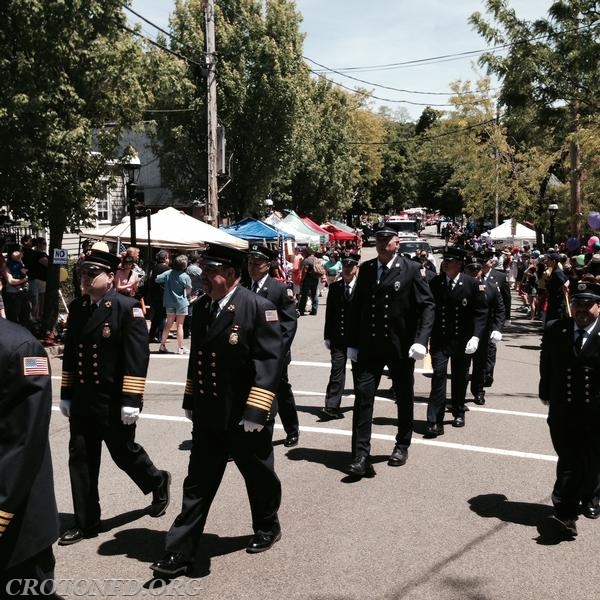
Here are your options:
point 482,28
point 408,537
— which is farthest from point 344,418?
point 482,28

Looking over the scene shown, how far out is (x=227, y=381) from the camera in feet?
16.2

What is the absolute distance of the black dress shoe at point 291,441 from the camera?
26.2ft

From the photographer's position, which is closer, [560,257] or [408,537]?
[408,537]

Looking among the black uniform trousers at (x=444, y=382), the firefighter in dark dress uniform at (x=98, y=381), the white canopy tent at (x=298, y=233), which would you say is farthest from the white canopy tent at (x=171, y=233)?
Answer: the firefighter in dark dress uniform at (x=98, y=381)

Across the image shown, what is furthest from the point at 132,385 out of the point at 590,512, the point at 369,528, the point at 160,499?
the point at 590,512

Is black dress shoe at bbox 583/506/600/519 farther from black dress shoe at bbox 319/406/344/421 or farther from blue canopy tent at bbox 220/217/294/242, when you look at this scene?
blue canopy tent at bbox 220/217/294/242

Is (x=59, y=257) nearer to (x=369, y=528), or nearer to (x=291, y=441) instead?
(x=291, y=441)

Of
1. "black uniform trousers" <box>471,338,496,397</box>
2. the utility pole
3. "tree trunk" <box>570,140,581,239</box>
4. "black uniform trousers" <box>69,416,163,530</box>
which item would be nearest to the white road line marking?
"black uniform trousers" <box>471,338,496,397</box>

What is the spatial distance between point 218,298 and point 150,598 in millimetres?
1843

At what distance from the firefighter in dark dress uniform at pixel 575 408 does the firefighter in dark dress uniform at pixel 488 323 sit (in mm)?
3689

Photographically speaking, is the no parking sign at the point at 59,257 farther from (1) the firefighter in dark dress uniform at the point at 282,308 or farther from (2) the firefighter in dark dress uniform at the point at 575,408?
(2) the firefighter in dark dress uniform at the point at 575,408

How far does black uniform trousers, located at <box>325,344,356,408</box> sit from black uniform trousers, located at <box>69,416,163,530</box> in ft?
13.4

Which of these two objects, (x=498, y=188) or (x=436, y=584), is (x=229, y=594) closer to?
(x=436, y=584)

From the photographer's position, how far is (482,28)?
65.9ft
